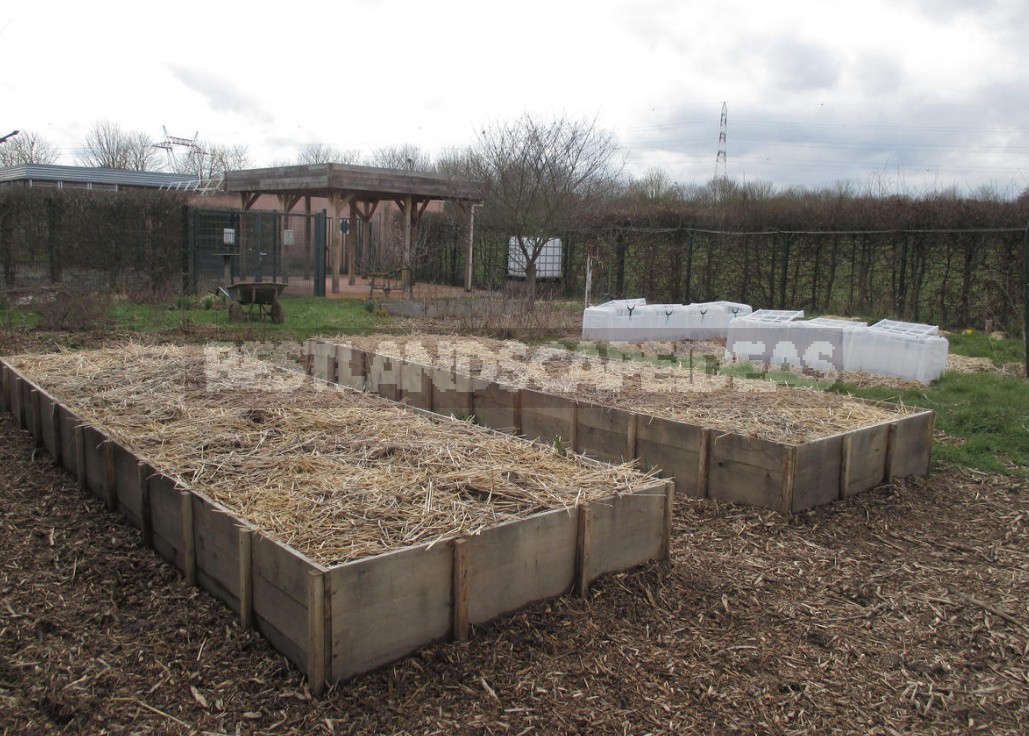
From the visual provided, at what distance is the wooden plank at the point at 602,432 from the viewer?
5812mm

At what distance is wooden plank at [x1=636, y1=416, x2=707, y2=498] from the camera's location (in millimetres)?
5426

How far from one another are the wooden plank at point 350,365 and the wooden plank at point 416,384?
590mm

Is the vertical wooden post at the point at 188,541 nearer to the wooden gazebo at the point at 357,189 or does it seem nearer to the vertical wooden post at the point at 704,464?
the vertical wooden post at the point at 704,464

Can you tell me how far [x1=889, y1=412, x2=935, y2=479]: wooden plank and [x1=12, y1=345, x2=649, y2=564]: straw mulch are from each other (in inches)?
101

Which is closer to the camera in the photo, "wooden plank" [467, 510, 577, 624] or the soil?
the soil

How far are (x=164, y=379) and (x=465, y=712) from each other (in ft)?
13.9

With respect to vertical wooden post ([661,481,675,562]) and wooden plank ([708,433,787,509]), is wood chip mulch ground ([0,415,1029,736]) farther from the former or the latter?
wooden plank ([708,433,787,509])

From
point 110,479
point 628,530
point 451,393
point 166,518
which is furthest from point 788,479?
point 110,479

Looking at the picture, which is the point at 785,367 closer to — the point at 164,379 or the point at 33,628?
the point at 164,379

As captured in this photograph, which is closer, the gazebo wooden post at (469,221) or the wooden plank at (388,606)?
the wooden plank at (388,606)

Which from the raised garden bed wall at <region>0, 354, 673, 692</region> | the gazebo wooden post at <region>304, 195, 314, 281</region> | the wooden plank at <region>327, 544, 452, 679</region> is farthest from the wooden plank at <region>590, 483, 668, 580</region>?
the gazebo wooden post at <region>304, 195, 314, 281</region>

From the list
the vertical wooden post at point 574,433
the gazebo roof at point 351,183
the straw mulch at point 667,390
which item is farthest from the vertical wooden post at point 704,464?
the gazebo roof at point 351,183

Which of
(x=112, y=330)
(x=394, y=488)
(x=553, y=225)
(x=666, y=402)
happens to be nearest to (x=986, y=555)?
(x=666, y=402)

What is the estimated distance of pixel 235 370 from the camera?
6.62 metres
